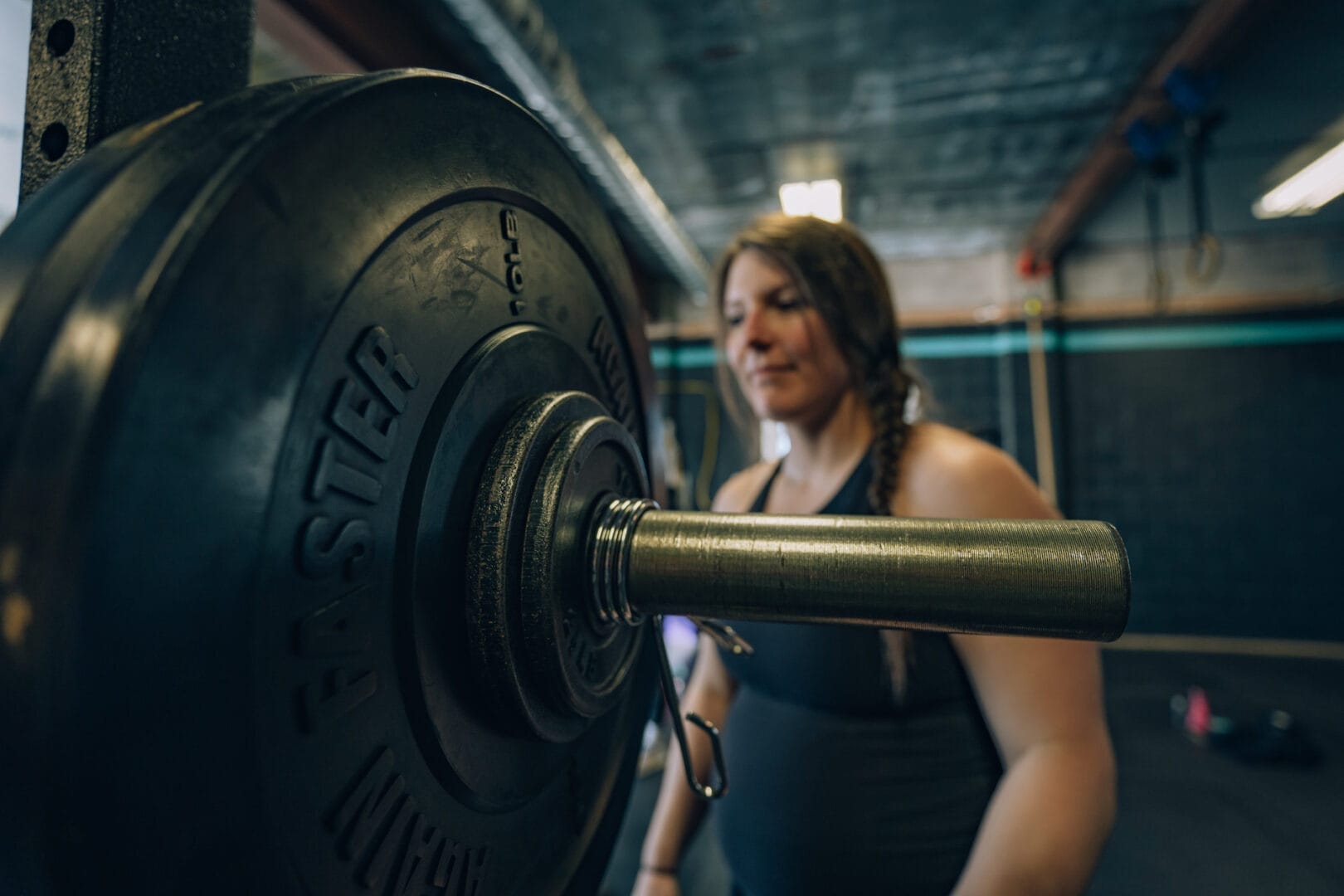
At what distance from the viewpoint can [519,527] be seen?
0.32 metres

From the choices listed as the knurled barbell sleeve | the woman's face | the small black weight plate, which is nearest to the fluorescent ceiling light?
the woman's face

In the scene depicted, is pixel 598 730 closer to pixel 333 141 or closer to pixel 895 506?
pixel 333 141

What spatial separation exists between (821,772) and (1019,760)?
0.23 meters

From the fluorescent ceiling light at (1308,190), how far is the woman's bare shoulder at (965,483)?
3.83 metres

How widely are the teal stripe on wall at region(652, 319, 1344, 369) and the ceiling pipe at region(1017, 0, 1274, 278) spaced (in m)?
0.71

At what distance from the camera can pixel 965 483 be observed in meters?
0.82

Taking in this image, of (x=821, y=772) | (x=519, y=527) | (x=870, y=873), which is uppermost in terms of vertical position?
(x=519, y=527)

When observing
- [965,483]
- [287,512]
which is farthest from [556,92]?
[287,512]

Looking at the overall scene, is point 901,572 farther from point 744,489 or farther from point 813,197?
point 813,197

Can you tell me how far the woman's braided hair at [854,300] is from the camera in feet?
3.23

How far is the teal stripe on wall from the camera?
3957 millimetres

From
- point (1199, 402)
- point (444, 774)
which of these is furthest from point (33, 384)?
point (1199, 402)

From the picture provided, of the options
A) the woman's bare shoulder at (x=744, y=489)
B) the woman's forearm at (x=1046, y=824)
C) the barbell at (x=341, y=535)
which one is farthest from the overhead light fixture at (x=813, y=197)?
the barbell at (x=341, y=535)

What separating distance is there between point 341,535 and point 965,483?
0.74 m
